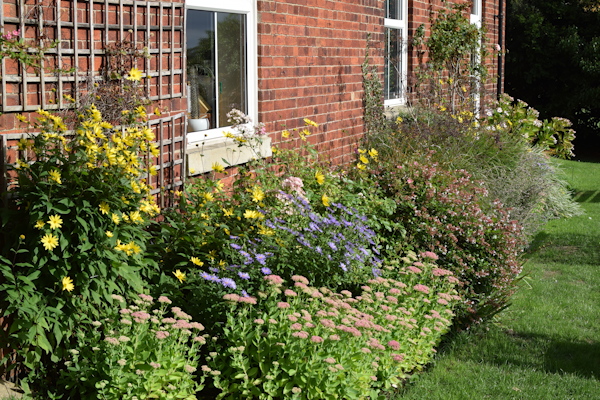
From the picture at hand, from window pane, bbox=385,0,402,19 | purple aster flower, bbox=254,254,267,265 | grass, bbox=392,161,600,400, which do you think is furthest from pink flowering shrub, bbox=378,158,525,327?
window pane, bbox=385,0,402,19

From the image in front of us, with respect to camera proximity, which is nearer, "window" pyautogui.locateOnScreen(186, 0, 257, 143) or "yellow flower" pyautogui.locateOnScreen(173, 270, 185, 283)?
"yellow flower" pyautogui.locateOnScreen(173, 270, 185, 283)

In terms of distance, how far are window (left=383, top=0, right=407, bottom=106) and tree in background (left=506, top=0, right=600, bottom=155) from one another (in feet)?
35.9

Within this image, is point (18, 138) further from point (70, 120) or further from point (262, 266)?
point (262, 266)

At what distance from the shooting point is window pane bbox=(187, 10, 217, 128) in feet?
19.3

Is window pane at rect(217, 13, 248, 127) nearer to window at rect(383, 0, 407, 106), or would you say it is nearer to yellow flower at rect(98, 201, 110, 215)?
yellow flower at rect(98, 201, 110, 215)

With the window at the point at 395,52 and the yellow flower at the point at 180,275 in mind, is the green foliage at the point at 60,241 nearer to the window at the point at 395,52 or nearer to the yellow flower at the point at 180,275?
the yellow flower at the point at 180,275

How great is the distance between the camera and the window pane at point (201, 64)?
5.88 meters

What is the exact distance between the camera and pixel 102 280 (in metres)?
3.91

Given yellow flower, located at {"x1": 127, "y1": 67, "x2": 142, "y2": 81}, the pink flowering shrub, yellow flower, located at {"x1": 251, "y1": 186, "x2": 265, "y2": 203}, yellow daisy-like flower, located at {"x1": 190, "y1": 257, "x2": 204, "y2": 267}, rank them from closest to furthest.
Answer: yellow daisy-like flower, located at {"x1": 190, "y1": 257, "x2": 204, "y2": 267} → yellow flower, located at {"x1": 127, "y1": 67, "x2": 142, "y2": 81} → yellow flower, located at {"x1": 251, "y1": 186, "x2": 265, "y2": 203} → the pink flowering shrub

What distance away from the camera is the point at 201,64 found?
6020 mm

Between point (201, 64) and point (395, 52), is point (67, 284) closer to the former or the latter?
point (201, 64)

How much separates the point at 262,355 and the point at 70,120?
6.05 ft

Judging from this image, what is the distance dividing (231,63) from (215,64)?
0.23 metres

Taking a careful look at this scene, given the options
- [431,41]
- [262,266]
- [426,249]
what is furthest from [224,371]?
[431,41]
